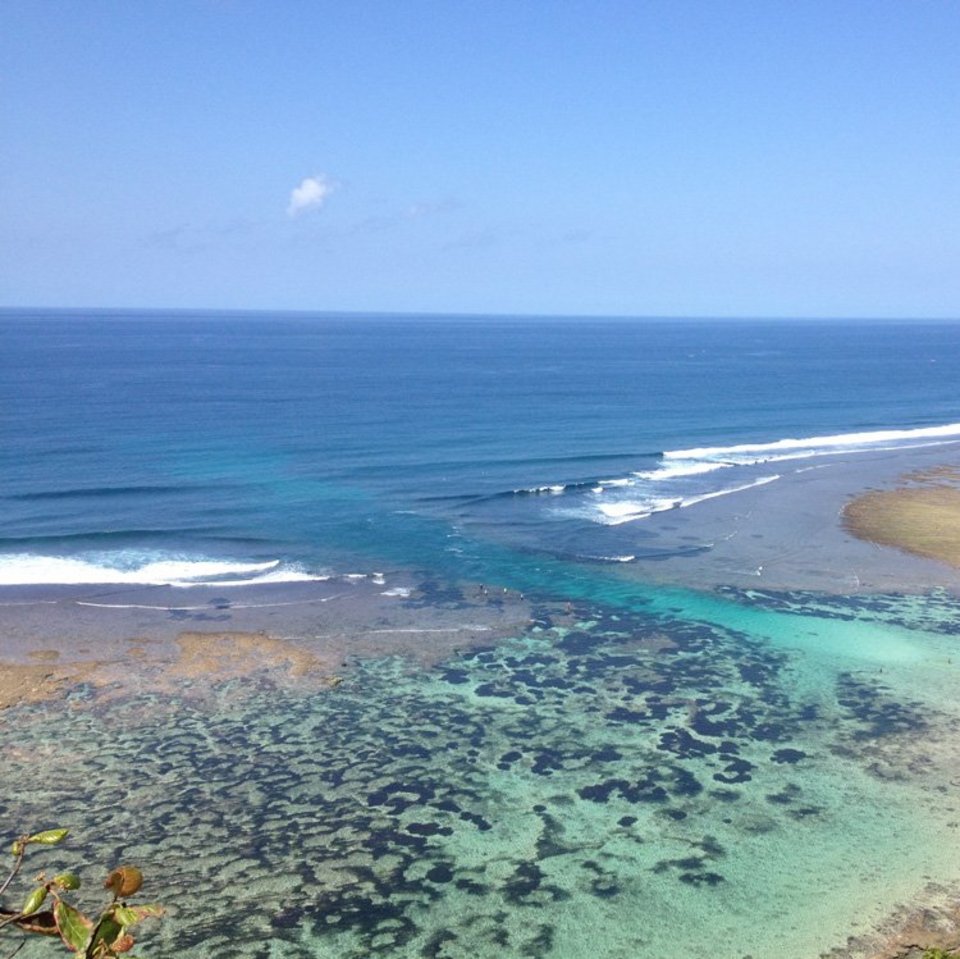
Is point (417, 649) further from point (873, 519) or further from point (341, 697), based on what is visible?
point (873, 519)

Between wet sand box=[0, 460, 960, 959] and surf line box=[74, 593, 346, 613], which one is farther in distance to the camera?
surf line box=[74, 593, 346, 613]

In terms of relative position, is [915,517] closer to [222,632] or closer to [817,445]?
[817,445]

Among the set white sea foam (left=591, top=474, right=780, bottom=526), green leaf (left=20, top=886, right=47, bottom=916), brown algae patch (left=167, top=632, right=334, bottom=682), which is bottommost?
brown algae patch (left=167, top=632, right=334, bottom=682)

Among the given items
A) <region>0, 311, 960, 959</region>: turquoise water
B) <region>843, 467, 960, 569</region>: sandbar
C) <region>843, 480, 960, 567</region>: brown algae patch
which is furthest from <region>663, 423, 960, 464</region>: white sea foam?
<region>843, 480, 960, 567</region>: brown algae patch

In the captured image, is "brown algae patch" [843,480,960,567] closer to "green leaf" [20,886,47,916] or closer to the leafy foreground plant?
the leafy foreground plant

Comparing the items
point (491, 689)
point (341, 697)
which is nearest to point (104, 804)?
point (341, 697)

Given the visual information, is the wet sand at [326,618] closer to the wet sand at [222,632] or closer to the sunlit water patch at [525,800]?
the wet sand at [222,632]

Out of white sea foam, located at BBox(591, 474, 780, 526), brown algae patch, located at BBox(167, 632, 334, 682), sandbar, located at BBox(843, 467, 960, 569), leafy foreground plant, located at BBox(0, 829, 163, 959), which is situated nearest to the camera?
leafy foreground plant, located at BBox(0, 829, 163, 959)
